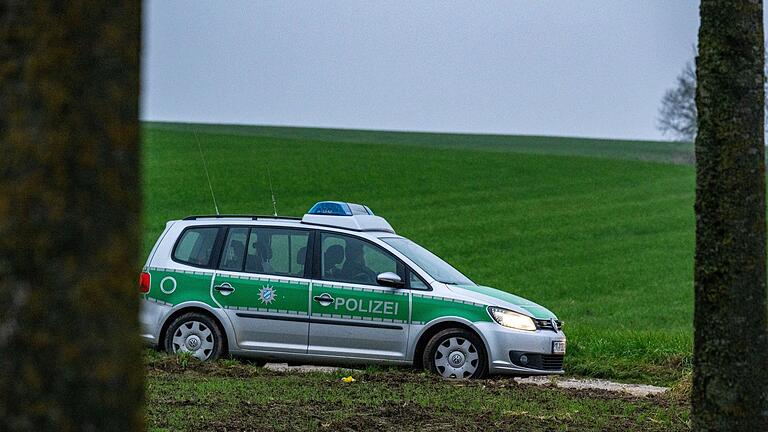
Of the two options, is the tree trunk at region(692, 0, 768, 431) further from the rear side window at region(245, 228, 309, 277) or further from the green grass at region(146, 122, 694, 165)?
the green grass at region(146, 122, 694, 165)

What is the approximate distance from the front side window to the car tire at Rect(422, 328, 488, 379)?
85 centimetres

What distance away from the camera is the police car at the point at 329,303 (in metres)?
11.7

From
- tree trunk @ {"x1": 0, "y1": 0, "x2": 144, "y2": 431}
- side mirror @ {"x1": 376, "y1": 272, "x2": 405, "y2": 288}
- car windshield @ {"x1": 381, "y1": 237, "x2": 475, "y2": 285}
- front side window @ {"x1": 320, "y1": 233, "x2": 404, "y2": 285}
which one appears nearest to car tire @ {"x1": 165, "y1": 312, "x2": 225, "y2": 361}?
front side window @ {"x1": 320, "y1": 233, "x2": 404, "y2": 285}

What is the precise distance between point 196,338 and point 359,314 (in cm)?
177

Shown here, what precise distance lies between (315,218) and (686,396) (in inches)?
193

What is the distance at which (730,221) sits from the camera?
4.83 meters

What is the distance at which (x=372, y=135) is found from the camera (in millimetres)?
74062

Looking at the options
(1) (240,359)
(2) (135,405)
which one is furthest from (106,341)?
(1) (240,359)

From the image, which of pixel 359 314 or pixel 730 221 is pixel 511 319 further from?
pixel 730 221

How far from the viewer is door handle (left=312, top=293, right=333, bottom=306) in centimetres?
1199

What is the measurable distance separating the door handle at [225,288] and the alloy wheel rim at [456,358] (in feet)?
7.46

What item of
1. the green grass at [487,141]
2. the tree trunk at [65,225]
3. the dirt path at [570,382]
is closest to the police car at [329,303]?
the dirt path at [570,382]

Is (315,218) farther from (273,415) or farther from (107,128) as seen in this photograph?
(107,128)

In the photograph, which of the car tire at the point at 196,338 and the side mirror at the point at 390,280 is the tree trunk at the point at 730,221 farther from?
the car tire at the point at 196,338
